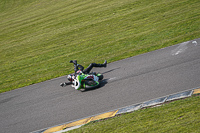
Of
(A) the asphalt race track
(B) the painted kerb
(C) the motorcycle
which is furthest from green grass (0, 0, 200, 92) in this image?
(B) the painted kerb

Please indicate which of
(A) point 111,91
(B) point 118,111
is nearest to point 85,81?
(A) point 111,91

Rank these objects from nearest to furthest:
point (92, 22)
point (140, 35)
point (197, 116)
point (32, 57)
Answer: point (197, 116) → point (140, 35) → point (32, 57) → point (92, 22)

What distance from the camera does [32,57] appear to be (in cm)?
2150

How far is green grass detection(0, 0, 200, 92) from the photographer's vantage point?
17109 mm

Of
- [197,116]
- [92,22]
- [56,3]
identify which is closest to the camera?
[197,116]

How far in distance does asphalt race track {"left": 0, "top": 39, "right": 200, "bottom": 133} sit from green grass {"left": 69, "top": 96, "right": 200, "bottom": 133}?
4.18 feet

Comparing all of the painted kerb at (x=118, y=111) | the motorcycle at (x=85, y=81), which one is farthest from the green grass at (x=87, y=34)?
the painted kerb at (x=118, y=111)

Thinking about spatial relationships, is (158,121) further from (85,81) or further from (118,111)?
(85,81)

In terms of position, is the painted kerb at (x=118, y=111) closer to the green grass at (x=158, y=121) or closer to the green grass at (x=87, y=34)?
the green grass at (x=158, y=121)

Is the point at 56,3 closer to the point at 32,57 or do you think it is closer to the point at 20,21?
the point at 20,21

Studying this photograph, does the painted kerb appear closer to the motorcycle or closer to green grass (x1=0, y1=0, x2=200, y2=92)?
the motorcycle

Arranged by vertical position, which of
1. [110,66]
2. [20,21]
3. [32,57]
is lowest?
[110,66]

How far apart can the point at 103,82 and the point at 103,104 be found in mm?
2291

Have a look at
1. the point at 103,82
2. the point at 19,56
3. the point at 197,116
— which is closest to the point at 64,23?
the point at 19,56
